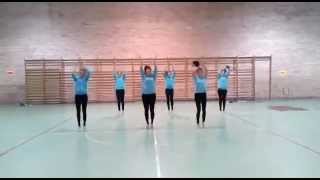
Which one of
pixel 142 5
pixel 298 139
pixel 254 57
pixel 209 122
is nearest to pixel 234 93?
pixel 254 57

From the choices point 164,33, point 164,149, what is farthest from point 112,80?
point 164,149

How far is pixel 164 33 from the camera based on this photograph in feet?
89.6

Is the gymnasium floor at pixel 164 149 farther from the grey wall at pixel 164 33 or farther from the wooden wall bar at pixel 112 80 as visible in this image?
the grey wall at pixel 164 33

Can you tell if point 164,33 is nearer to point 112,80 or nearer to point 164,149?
point 112,80

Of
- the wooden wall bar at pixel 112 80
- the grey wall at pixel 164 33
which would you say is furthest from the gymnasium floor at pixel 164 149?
the grey wall at pixel 164 33

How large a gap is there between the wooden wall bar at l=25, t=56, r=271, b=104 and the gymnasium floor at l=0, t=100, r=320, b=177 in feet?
38.5

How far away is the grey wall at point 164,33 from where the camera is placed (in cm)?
2698

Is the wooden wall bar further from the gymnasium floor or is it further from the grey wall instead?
the gymnasium floor

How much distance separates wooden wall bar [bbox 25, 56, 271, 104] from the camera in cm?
2700

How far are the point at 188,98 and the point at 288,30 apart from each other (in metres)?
7.62

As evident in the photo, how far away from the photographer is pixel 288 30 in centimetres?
2781

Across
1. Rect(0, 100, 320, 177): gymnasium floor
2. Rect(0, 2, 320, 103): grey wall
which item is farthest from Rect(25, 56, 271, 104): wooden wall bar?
Rect(0, 100, 320, 177): gymnasium floor

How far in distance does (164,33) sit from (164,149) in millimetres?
18607

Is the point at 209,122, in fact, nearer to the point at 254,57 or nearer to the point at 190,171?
the point at 190,171
